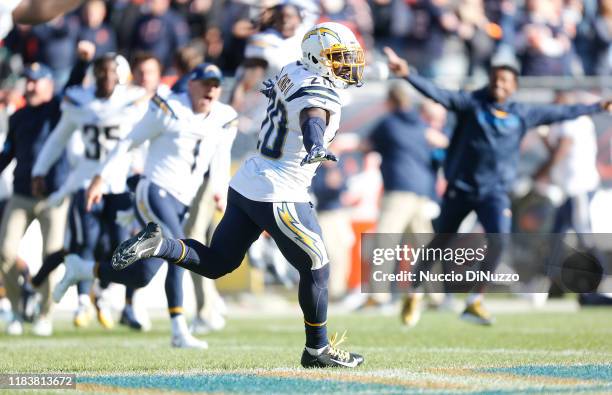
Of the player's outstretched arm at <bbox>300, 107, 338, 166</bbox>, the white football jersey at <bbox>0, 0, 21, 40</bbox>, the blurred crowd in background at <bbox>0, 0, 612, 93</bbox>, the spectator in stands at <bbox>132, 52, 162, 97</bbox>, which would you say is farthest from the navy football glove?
the blurred crowd in background at <bbox>0, 0, 612, 93</bbox>

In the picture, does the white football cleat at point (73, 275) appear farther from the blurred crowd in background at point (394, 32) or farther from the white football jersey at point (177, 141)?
the blurred crowd in background at point (394, 32)

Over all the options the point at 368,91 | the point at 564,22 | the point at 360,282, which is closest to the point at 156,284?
the point at 360,282

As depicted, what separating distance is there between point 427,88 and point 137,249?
405cm

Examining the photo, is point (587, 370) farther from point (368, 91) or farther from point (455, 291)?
point (368, 91)

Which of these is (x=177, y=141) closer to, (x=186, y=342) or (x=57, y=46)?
(x=186, y=342)

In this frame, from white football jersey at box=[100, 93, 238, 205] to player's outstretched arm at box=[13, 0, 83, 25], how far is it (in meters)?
4.40

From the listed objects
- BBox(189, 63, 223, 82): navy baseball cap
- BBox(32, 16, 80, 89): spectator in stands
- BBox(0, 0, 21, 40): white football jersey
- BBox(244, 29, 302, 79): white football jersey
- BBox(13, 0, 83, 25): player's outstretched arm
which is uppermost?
BBox(32, 16, 80, 89): spectator in stands

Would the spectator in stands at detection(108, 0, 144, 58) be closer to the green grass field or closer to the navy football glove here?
the green grass field

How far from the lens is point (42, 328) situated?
1075 centimetres

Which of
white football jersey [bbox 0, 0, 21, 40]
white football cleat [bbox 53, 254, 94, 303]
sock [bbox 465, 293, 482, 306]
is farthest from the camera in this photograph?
sock [bbox 465, 293, 482, 306]

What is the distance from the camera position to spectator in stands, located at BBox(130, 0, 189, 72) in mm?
15914

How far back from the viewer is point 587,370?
6758mm

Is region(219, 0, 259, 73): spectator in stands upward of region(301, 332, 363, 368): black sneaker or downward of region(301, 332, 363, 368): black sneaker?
upward

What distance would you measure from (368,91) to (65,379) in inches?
368
